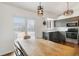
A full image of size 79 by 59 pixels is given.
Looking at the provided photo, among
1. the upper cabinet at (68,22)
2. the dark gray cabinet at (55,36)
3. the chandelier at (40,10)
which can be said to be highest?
the chandelier at (40,10)

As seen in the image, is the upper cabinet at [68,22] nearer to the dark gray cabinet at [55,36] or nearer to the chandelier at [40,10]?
the dark gray cabinet at [55,36]

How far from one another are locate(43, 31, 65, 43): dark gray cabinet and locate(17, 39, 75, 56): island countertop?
71 millimetres

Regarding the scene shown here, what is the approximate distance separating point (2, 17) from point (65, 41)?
3.74ft

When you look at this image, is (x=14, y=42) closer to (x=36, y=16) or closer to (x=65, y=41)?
(x=36, y=16)

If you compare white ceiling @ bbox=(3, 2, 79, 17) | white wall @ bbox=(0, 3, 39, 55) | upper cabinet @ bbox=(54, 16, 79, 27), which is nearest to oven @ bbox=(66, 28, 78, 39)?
upper cabinet @ bbox=(54, 16, 79, 27)

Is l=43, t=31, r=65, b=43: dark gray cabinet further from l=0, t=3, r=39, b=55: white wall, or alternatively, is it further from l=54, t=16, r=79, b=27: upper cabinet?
l=0, t=3, r=39, b=55: white wall

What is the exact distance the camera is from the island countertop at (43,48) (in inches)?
66.8

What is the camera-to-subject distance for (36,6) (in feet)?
5.78

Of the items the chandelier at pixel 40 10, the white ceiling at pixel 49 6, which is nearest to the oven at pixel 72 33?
the white ceiling at pixel 49 6

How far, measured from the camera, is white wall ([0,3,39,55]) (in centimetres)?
169

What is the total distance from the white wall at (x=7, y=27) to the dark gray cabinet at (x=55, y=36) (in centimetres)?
57

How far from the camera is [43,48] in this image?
1.77m

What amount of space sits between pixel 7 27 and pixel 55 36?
2.72 feet

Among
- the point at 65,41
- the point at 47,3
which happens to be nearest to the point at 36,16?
the point at 47,3
